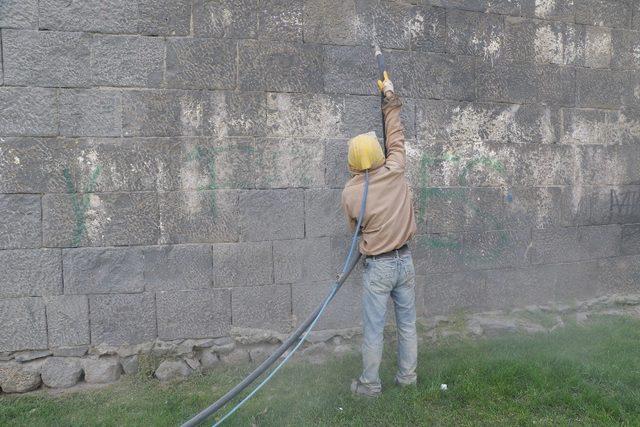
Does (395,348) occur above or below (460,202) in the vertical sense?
below

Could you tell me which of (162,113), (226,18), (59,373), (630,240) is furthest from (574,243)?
(59,373)

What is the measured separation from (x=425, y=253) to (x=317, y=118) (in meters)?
1.76

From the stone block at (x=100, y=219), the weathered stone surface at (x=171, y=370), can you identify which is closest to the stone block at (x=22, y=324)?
the stone block at (x=100, y=219)

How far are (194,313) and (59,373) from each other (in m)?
1.21

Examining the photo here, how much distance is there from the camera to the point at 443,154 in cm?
489

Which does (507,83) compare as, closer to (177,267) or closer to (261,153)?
(261,153)

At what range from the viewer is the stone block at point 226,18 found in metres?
4.25

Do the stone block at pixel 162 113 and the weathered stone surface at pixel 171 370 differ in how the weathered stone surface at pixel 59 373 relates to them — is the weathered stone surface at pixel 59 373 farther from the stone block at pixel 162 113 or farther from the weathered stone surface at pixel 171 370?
the stone block at pixel 162 113

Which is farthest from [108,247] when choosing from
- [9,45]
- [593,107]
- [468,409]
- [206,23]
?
[593,107]

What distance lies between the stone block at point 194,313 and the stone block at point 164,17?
91.6 inches

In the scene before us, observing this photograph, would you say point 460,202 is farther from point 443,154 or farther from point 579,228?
point 579,228

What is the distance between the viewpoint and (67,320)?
416 centimetres

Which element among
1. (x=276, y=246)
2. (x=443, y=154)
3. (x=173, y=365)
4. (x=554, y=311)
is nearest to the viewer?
(x=173, y=365)

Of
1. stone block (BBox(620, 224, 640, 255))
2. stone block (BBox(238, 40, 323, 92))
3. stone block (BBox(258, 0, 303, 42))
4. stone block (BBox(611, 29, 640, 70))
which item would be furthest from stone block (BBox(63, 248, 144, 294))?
stone block (BBox(611, 29, 640, 70))
